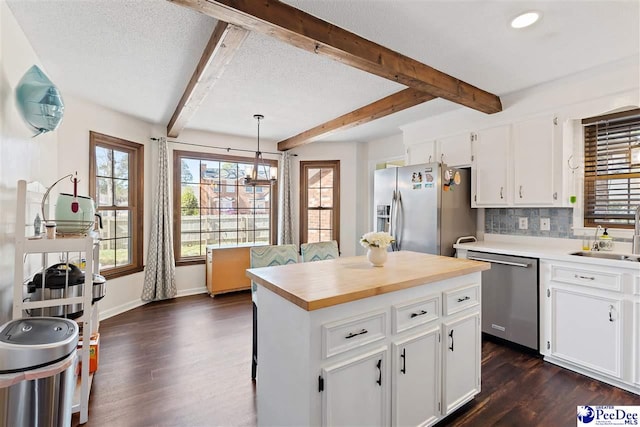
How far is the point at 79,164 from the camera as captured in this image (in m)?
3.34

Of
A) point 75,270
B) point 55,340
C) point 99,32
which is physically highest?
point 99,32

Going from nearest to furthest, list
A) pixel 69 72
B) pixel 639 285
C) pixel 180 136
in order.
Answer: pixel 639 285
pixel 69 72
pixel 180 136

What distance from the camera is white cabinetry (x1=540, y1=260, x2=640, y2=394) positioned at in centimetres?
216

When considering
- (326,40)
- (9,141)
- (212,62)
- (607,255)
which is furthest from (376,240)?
(9,141)

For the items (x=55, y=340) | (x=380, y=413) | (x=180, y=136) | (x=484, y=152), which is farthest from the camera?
(x=180, y=136)

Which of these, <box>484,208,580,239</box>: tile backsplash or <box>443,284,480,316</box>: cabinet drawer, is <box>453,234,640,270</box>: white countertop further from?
<box>443,284,480,316</box>: cabinet drawer

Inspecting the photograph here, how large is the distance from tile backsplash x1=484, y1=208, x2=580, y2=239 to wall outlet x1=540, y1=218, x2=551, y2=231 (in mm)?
16

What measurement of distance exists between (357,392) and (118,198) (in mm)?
3913

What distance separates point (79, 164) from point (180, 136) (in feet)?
4.89

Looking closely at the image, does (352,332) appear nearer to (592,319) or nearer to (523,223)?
(592,319)

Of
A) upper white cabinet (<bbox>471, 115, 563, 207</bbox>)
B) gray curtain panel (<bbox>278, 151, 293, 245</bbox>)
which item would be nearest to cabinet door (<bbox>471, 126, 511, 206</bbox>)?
upper white cabinet (<bbox>471, 115, 563, 207</bbox>)

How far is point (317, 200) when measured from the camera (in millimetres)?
5430

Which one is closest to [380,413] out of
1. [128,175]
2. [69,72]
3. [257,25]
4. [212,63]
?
[257,25]

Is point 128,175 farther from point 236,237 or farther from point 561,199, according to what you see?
point 561,199
